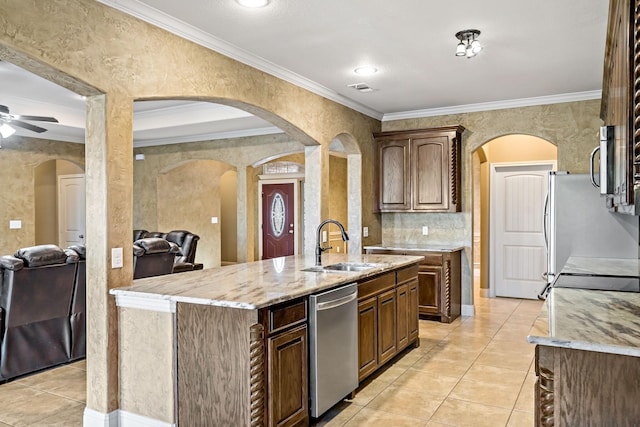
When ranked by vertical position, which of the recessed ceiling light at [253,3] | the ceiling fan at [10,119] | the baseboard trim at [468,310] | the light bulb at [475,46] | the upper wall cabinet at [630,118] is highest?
the recessed ceiling light at [253,3]

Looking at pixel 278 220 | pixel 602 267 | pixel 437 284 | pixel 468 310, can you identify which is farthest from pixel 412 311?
pixel 278 220

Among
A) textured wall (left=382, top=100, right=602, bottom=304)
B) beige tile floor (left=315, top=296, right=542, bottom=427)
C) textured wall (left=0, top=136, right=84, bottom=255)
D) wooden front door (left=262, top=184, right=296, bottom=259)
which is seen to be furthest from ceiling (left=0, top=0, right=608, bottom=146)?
wooden front door (left=262, top=184, right=296, bottom=259)

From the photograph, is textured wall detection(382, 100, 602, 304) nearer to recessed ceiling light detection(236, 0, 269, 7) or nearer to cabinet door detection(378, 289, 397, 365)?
cabinet door detection(378, 289, 397, 365)

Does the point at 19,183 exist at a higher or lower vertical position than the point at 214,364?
higher

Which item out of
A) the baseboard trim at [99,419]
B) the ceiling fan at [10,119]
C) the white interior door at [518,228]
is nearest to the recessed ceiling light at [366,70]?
the baseboard trim at [99,419]

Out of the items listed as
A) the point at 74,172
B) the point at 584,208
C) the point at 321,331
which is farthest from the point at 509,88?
the point at 74,172

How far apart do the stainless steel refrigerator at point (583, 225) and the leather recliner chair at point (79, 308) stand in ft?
13.2

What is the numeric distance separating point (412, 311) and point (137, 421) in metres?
2.59

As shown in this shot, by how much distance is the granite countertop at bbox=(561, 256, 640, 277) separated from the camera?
10.2 feet

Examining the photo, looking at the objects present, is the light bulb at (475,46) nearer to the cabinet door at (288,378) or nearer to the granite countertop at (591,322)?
the granite countertop at (591,322)

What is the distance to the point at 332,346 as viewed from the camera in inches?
119

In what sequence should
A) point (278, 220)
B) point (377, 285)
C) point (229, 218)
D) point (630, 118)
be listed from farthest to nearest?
point (229, 218)
point (278, 220)
point (377, 285)
point (630, 118)

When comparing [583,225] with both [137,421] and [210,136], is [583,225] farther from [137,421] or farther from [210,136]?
[210,136]

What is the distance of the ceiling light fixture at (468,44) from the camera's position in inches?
136
